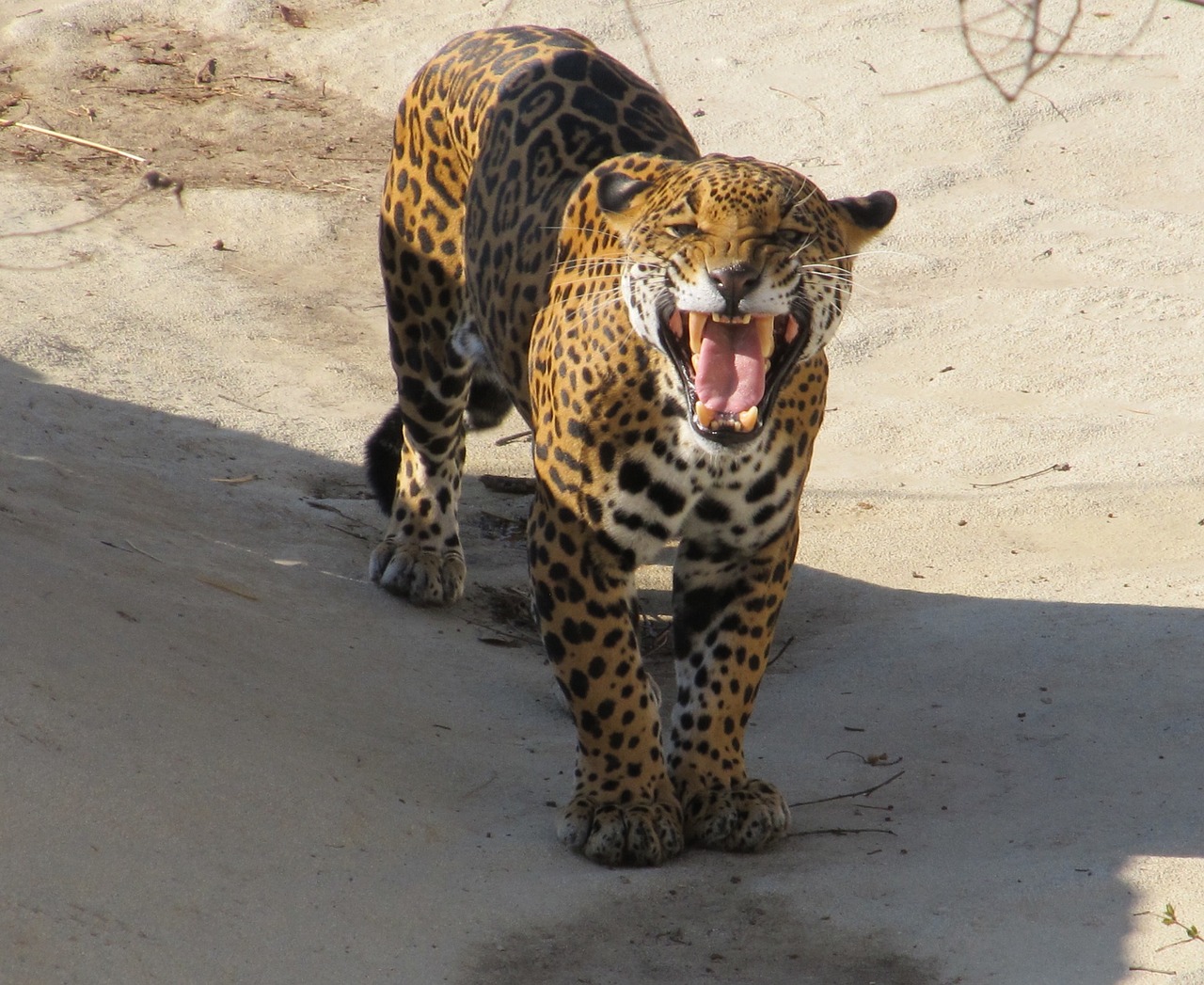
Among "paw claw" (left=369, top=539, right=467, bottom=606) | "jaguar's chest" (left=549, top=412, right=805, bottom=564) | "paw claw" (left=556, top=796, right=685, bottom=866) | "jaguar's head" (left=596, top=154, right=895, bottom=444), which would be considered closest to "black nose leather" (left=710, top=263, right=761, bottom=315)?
"jaguar's head" (left=596, top=154, right=895, bottom=444)

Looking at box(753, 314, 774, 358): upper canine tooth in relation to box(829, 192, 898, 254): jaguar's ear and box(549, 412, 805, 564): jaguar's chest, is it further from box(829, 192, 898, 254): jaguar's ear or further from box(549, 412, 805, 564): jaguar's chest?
box(829, 192, 898, 254): jaguar's ear

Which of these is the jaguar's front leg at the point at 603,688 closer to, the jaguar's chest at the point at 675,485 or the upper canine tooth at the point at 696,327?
the jaguar's chest at the point at 675,485

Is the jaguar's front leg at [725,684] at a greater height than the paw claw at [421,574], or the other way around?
the jaguar's front leg at [725,684]

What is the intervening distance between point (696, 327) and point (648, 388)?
1.08 ft

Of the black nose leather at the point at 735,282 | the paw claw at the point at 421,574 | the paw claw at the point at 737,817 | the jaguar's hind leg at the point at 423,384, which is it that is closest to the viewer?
the black nose leather at the point at 735,282

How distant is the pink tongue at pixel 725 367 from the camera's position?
4262 millimetres

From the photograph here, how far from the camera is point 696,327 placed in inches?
169

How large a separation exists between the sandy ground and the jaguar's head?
146 cm

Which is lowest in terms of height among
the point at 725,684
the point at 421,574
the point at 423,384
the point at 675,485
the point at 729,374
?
the point at 421,574

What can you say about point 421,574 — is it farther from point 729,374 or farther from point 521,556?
point 729,374

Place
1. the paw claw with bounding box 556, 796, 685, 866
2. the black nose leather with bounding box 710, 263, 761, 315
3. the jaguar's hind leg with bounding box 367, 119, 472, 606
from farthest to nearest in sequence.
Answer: the jaguar's hind leg with bounding box 367, 119, 472, 606
the paw claw with bounding box 556, 796, 685, 866
the black nose leather with bounding box 710, 263, 761, 315

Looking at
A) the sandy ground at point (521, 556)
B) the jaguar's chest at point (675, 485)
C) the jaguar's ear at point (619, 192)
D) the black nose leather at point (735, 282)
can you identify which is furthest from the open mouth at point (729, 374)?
the sandy ground at point (521, 556)

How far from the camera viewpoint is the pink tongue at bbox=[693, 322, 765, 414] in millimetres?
4262

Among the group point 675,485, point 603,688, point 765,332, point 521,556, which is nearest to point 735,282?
point 765,332
